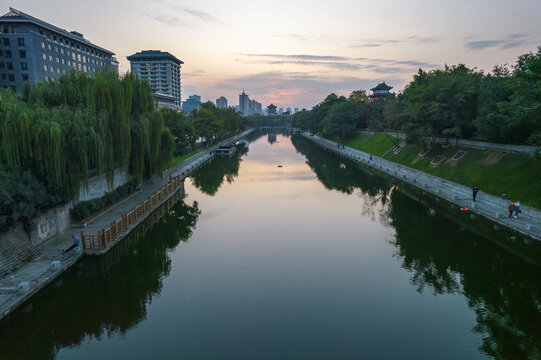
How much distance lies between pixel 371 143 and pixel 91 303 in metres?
71.0

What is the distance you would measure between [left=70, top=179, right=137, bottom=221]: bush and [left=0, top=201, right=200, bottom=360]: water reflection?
436cm

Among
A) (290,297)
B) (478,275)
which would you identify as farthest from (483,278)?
(290,297)

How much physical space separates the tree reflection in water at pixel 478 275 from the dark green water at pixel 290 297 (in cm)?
7

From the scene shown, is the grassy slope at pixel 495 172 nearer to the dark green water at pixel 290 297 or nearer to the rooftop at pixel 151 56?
the dark green water at pixel 290 297

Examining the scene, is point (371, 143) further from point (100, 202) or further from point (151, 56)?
point (151, 56)

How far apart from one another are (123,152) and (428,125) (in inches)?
1568

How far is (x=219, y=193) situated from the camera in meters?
38.0

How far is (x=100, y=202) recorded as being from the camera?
2616cm

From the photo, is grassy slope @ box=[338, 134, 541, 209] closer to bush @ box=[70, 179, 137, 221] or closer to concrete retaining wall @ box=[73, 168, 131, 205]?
bush @ box=[70, 179, 137, 221]

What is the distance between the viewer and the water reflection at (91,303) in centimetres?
1266

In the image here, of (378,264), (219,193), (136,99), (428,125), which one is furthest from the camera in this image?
(428,125)

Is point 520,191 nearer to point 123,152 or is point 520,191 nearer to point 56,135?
point 123,152

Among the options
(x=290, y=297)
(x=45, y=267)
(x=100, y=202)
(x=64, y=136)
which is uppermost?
(x=64, y=136)

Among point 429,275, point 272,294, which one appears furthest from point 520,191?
point 272,294
